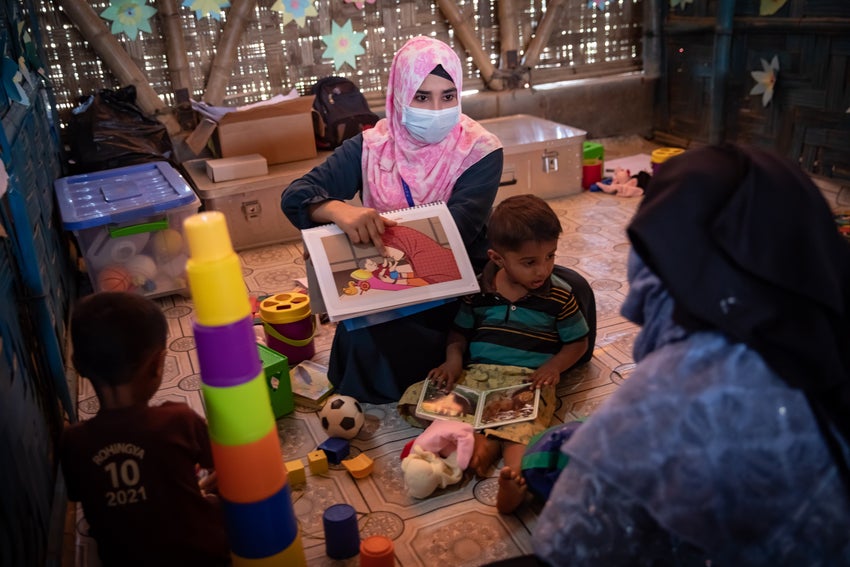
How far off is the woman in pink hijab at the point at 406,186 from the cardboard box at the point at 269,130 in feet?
4.15

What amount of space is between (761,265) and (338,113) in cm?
298

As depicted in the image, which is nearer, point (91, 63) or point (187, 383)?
point (187, 383)

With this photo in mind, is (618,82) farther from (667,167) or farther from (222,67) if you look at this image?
(667,167)

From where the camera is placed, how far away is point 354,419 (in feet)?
6.26

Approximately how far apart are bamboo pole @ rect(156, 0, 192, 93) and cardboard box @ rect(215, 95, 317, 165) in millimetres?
376

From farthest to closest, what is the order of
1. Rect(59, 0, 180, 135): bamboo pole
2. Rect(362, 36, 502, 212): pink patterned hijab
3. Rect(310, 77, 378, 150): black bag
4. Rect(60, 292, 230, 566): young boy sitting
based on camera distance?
Rect(310, 77, 378, 150): black bag
Rect(59, 0, 180, 135): bamboo pole
Rect(362, 36, 502, 212): pink patterned hijab
Rect(60, 292, 230, 566): young boy sitting

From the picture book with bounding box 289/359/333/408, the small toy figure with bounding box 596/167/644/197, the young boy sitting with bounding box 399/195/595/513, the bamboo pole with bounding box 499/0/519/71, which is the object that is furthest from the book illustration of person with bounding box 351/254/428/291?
the bamboo pole with bounding box 499/0/519/71

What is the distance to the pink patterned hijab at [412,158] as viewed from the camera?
7.21 feet

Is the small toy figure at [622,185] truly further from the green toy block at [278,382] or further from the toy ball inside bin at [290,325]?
the green toy block at [278,382]

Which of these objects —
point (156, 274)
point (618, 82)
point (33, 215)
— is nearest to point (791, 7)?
point (618, 82)

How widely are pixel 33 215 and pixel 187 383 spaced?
0.62m

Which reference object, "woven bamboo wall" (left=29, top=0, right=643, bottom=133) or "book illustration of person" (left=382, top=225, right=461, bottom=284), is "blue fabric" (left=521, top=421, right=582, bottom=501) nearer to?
"book illustration of person" (left=382, top=225, right=461, bottom=284)

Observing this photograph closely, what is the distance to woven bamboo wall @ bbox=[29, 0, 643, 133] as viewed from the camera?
11.5 feet

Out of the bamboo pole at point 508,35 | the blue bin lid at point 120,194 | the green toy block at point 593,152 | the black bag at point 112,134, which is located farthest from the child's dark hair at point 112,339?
the bamboo pole at point 508,35
